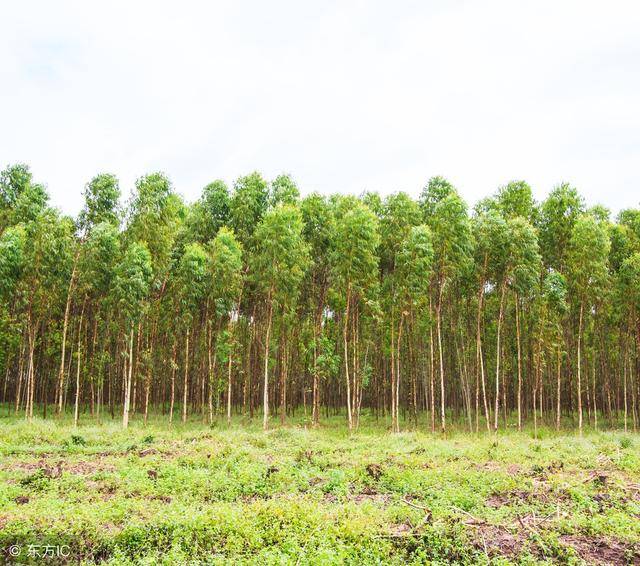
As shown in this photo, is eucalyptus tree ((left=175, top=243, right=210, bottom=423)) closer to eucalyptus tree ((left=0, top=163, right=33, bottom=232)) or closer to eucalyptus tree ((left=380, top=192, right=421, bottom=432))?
eucalyptus tree ((left=380, top=192, right=421, bottom=432))

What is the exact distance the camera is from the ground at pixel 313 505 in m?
6.94

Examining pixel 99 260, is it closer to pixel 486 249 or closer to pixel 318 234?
pixel 318 234

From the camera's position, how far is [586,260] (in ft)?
79.0

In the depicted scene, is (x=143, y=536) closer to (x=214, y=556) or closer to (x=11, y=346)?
(x=214, y=556)

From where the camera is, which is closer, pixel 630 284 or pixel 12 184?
pixel 630 284

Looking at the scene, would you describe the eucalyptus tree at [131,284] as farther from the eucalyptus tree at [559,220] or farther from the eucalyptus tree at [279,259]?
the eucalyptus tree at [559,220]

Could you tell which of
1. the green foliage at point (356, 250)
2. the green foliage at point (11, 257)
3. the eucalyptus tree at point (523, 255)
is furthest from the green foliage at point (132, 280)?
the eucalyptus tree at point (523, 255)

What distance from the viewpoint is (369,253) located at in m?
22.5

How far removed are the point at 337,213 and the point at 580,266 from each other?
541 inches

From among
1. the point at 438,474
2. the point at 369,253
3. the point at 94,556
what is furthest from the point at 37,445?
the point at 369,253

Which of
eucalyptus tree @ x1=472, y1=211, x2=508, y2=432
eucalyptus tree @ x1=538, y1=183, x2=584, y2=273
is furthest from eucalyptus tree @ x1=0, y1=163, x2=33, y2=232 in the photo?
eucalyptus tree @ x1=538, y1=183, x2=584, y2=273

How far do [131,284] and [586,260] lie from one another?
24.0m

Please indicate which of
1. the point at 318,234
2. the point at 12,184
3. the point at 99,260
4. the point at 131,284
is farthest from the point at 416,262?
the point at 12,184

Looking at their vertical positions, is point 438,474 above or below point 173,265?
below
